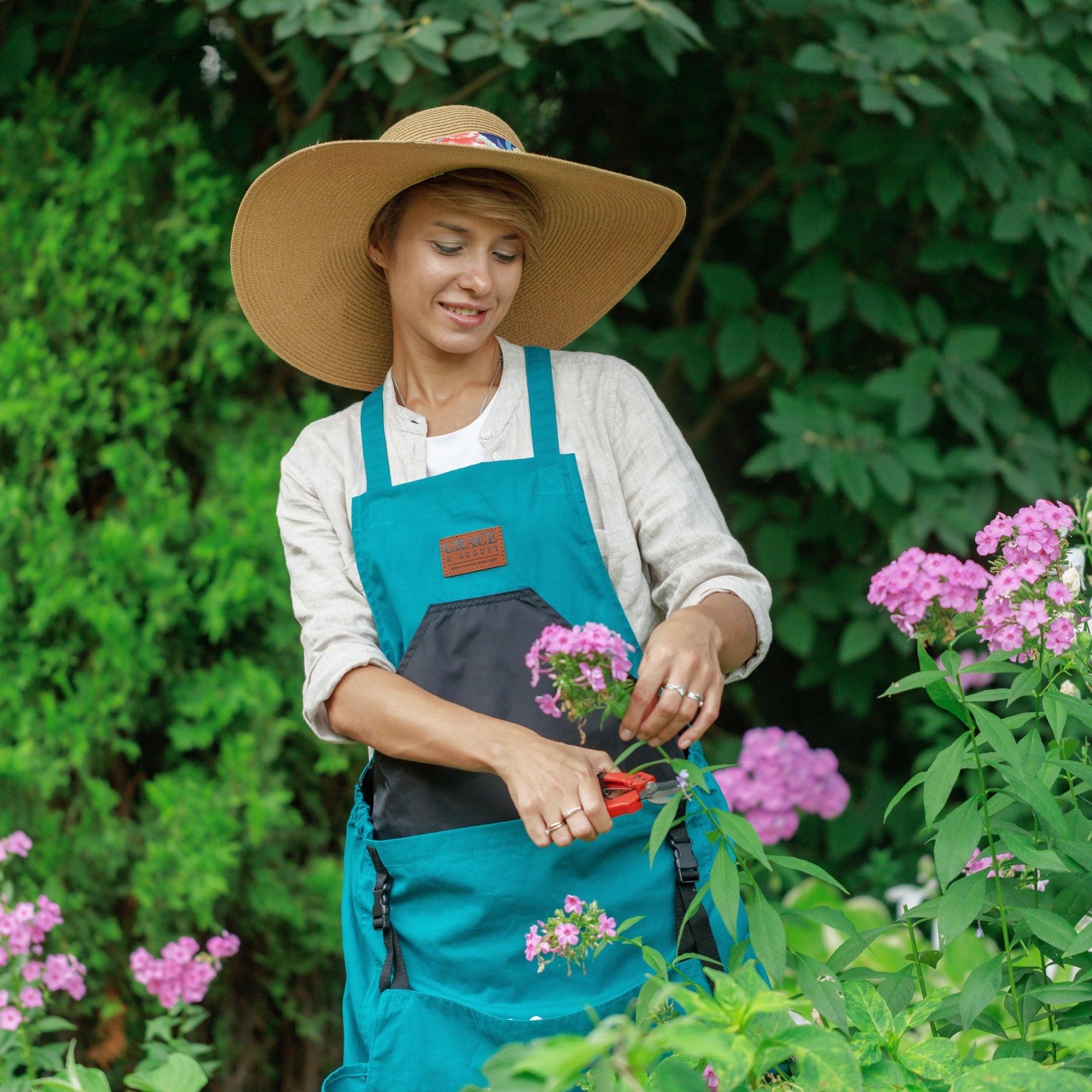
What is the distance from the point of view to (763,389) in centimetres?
364

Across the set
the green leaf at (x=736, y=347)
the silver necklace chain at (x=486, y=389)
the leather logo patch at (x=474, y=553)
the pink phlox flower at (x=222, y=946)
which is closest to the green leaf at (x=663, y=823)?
the leather logo patch at (x=474, y=553)

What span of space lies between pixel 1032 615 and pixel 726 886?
0.41m

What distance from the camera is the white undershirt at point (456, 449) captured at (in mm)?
1731

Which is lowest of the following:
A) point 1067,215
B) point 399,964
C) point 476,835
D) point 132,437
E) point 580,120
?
point 399,964

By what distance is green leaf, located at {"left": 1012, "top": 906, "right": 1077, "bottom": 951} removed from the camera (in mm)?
1240

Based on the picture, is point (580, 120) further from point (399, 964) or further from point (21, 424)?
point (399, 964)

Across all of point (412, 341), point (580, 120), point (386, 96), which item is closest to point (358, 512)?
point (412, 341)

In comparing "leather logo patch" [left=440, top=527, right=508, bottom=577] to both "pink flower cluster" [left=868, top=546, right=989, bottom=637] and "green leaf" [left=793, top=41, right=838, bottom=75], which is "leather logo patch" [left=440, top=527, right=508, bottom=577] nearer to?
"pink flower cluster" [left=868, top=546, right=989, bottom=637]

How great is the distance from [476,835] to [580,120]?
2559 millimetres

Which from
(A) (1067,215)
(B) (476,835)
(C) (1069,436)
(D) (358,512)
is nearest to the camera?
(B) (476,835)

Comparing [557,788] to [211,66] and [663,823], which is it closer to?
[663,823]

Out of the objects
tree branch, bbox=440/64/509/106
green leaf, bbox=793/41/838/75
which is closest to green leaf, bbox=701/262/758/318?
green leaf, bbox=793/41/838/75

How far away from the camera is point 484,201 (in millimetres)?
1655

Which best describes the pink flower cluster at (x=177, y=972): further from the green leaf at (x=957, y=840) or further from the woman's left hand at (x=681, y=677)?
the green leaf at (x=957, y=840)
